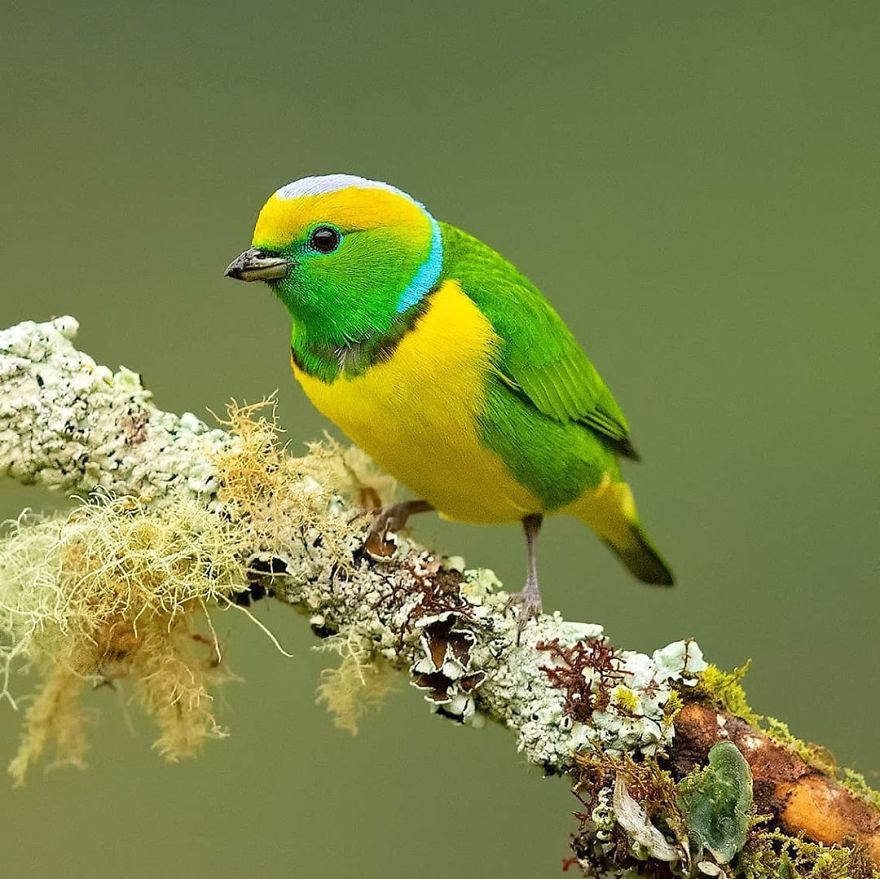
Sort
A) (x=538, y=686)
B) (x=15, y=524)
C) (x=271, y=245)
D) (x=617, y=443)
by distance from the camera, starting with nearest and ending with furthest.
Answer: (x=538, y=686) → (x=15, y=524) → (x=271, y=245) → (x=617, y=443)

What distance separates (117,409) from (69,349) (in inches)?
4.2

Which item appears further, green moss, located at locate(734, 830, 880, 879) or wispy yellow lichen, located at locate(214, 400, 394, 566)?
wispy yellow lichen, located at locate(214, 400, 394, 566)

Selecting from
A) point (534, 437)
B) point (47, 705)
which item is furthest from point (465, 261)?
point (47, 705)

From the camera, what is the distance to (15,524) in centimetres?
167

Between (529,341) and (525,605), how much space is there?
519 millimetres

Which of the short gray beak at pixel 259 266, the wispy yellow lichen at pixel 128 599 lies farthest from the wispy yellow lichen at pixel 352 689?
the short gray beak at pixel 259 266

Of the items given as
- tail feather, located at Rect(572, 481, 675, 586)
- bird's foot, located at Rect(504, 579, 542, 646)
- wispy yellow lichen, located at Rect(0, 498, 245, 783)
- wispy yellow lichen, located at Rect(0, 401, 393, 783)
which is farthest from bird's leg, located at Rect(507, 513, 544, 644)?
wispy yellow lichen, located at Rect(0, 498, 245, 783)

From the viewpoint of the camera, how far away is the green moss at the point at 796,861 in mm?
1405

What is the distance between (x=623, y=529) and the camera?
2.46 m

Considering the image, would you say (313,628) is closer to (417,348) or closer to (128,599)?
(128,599)

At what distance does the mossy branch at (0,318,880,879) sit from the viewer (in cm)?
146

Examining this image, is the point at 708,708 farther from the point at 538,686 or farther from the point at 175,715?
the point at 175,715

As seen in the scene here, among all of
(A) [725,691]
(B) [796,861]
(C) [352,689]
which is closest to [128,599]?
(C) [352,689]

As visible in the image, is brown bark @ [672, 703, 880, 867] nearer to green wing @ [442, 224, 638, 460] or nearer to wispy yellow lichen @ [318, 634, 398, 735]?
wispy yellow lichen @ [318, 634, 398, 735]
